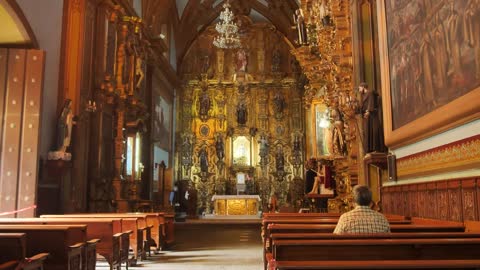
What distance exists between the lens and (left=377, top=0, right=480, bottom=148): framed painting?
4.64 m

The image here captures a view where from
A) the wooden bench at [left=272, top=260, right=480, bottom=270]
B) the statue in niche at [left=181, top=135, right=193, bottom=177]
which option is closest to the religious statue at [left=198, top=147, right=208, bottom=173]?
the statue in niche at [left=181, top=135, right=193, bottom=177]

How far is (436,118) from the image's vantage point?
17.8 ft

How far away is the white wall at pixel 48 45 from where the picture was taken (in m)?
9.96

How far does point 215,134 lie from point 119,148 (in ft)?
36.6

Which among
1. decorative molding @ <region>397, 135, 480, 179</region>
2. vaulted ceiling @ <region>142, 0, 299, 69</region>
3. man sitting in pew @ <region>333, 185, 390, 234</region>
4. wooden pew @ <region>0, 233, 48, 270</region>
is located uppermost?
vaulted ceiling @ <region>142, 0, 299, 69</region>

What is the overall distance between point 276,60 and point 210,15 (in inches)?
179

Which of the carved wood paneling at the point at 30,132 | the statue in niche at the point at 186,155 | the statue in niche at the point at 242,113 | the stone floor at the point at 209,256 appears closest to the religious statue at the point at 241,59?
the statue in niche at the point at 242,113

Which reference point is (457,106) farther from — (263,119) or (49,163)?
(263,119)

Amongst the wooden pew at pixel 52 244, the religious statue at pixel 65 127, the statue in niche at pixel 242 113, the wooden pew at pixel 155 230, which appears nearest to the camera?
the wooden pew at pixel 52 244

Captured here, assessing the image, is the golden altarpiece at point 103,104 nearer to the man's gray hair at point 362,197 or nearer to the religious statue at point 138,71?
the religious statue at point 138,71

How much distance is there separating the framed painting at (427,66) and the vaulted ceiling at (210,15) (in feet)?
56.7

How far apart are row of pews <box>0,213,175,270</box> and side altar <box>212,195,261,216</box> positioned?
541 inches

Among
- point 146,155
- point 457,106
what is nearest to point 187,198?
point 146,155

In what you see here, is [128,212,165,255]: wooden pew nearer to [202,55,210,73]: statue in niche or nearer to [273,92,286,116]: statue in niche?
[273,92,286,116]: statue in niche
